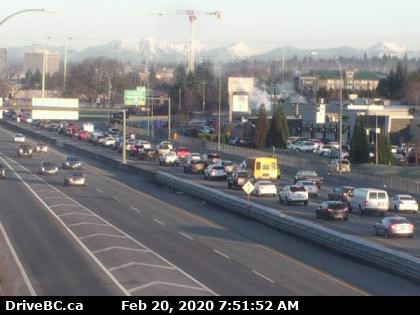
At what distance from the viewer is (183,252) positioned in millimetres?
32344

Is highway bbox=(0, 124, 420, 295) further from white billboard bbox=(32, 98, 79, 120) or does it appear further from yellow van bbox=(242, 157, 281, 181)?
yellow van bbox=(242, 157, 281, 181)

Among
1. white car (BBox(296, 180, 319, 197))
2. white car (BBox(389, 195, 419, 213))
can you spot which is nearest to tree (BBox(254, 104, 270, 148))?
white car (BBox(296, 180, 319, 197))

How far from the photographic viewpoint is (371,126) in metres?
99.6

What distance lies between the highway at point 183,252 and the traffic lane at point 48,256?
0.09 meters

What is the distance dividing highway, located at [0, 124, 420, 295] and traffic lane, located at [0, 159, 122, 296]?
88 millimetres

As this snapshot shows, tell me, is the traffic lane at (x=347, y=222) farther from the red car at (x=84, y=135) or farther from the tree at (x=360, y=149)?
the red car at (x=84, y=135)

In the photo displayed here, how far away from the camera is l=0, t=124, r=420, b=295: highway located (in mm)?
25922

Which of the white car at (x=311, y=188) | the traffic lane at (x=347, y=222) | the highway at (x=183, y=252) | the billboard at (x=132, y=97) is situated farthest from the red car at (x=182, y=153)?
the highway at (x=183, y=252)

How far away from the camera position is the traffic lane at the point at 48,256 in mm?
24969

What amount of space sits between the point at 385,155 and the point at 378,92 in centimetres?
9367

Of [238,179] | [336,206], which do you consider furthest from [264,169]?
[336,206]

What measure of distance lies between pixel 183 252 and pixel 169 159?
46611mm

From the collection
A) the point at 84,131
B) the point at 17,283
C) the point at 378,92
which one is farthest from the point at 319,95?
the point at 17,283
